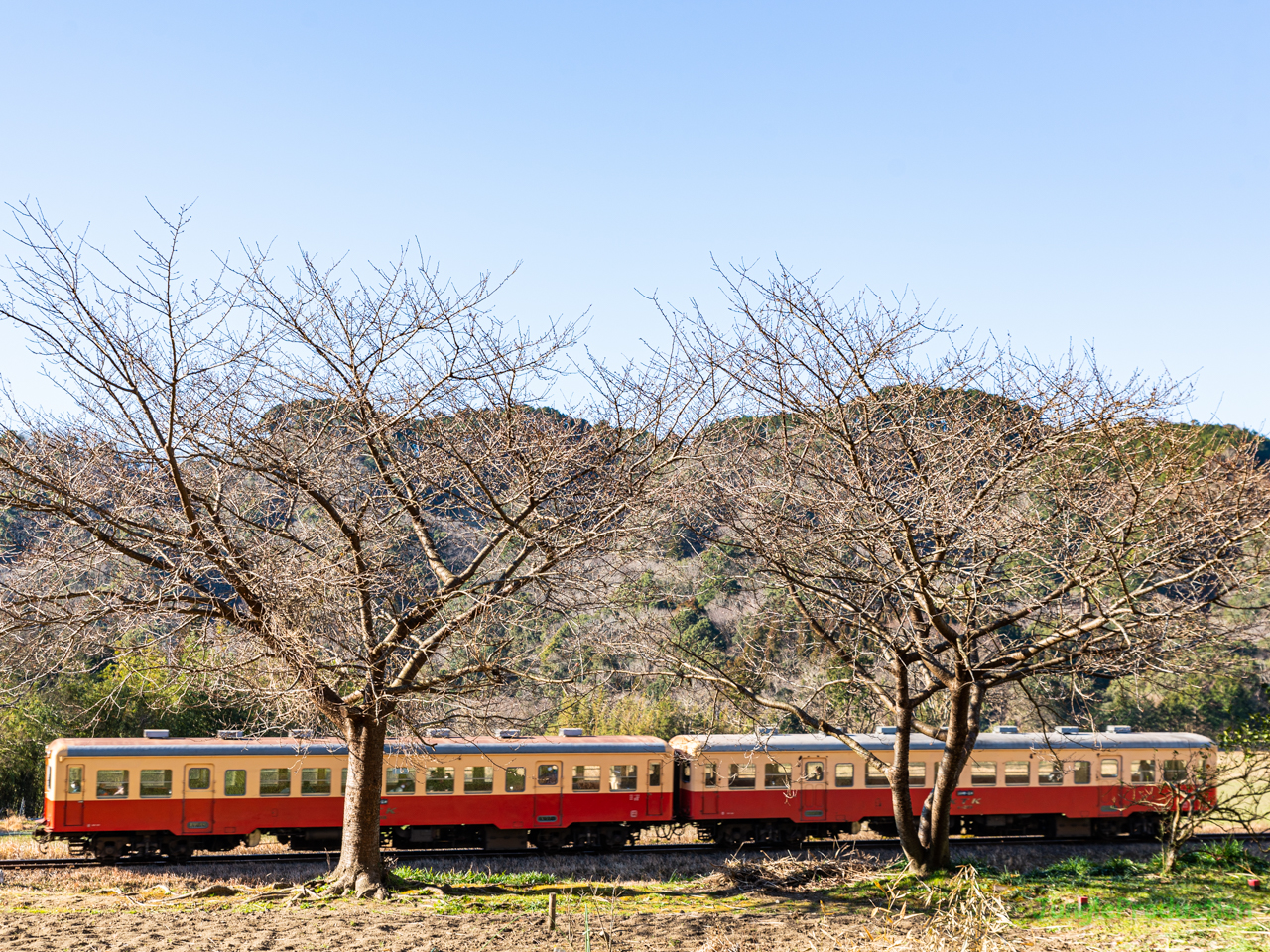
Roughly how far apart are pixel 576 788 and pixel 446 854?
8.08ft

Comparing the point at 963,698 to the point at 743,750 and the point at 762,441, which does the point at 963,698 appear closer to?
the point at 762,441

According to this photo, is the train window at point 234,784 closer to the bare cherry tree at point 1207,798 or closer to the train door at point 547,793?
the train door at point 547,793

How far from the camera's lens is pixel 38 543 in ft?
32.6

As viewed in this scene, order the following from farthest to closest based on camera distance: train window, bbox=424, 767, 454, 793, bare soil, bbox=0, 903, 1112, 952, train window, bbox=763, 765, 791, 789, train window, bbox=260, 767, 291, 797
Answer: train window, bbox=763, 765, 791, 789
train window, bbox=424, 767, 454, 793
train window, bbox=260, 767, 291, 797
bare soil, bbox=0, 903, 1112, 952

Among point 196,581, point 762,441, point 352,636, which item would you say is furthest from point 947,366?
point 196,581

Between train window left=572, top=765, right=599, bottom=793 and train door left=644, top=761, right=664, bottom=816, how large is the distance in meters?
0.97

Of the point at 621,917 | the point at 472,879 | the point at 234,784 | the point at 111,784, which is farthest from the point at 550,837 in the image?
the point at 621,917

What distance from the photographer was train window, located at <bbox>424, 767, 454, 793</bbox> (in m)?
18.2

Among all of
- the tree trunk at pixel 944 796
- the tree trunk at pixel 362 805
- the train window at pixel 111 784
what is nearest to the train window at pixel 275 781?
the train window at pixel 111 784

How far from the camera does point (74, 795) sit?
55.3ft

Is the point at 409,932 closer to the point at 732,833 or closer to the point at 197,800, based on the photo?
the point at 197,800

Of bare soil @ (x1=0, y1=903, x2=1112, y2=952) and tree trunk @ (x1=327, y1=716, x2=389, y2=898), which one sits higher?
tree trunk @ (x1=327, y1=716, x2=389, y2=898)

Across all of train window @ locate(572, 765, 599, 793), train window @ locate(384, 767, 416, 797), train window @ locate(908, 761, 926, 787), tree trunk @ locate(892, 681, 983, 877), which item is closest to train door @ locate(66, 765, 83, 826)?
train window @ locate(384, 767, 416, 797)

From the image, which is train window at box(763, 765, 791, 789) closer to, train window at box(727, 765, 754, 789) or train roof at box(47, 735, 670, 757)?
train window at box(727, 765, 754, 789)
